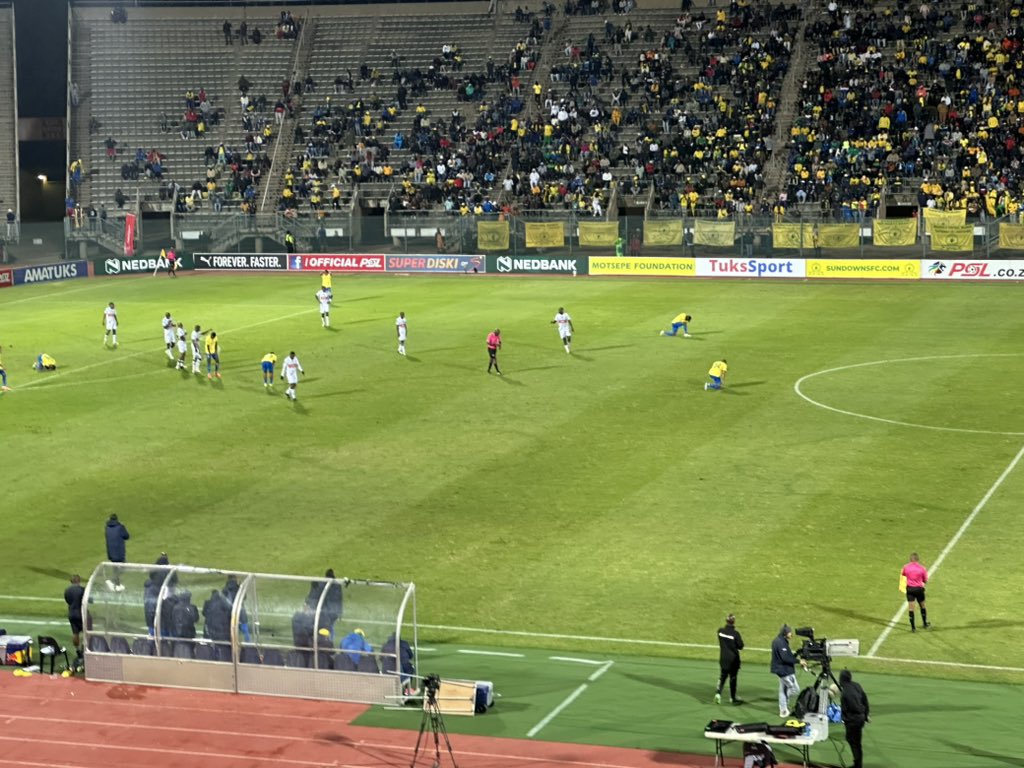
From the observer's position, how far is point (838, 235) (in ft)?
228

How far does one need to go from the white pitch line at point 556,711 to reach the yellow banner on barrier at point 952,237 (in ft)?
160

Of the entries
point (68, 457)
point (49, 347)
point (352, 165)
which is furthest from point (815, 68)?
point (68, 457)

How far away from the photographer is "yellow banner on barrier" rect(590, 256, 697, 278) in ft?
232

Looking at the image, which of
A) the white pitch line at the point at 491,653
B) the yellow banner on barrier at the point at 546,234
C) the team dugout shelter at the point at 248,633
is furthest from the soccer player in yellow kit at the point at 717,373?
the yellow banner on barrier at the point at 546,234

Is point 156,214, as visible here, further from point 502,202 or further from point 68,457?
point 68,457

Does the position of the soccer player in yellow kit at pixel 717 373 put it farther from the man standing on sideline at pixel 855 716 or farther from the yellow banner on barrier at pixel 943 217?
the yellow banner on barrier at pixel 943 217

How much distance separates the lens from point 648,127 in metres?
82.2

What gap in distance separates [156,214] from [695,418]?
54680 millimetres

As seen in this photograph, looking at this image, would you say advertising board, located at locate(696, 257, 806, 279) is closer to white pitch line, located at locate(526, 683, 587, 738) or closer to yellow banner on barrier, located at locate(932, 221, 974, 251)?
yellow banner on barrier, located at locate(932, 221, 974, 251)

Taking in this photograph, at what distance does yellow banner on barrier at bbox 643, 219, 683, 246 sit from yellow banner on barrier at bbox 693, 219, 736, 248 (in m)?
0.80

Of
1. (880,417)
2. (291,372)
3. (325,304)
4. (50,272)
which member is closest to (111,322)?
(325,304)

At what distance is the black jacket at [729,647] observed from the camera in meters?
21.5

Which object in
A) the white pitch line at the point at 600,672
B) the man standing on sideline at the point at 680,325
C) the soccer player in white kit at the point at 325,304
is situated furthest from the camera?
the soccer player in white kit at the point at 325,304

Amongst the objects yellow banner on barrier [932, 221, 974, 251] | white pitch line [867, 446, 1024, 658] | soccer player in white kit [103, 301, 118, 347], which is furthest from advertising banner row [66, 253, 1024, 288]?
white pitch line [867, 446, 1024, 658]
